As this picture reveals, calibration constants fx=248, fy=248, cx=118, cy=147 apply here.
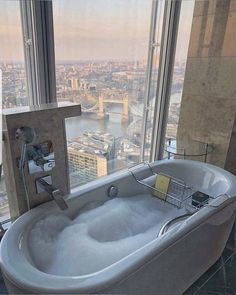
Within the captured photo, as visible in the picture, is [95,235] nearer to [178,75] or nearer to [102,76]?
[102,76]

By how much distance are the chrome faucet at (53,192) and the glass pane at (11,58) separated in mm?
244

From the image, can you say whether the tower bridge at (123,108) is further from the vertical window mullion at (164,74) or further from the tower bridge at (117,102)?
the vertical window mullion at (164,74)

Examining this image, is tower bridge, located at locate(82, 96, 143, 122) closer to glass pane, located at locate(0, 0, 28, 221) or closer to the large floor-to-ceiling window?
the large floor-to-ceiling window

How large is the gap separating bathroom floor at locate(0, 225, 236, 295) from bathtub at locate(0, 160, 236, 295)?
68mm

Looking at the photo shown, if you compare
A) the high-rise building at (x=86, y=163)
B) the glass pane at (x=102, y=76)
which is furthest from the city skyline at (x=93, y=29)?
the high-rise building at (x=86, y=163)

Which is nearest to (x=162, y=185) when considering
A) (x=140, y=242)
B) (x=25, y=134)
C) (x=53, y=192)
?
(x=140, y=242)

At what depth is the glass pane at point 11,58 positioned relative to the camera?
1.31 metres

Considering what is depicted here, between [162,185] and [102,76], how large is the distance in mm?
942

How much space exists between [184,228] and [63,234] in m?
0.69

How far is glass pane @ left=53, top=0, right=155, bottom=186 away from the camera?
1.59 metres

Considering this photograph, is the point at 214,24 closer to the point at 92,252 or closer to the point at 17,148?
the point at 17,148

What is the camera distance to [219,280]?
5.47 feet

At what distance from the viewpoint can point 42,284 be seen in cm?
95

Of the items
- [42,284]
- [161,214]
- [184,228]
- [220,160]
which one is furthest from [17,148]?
[220,160]
